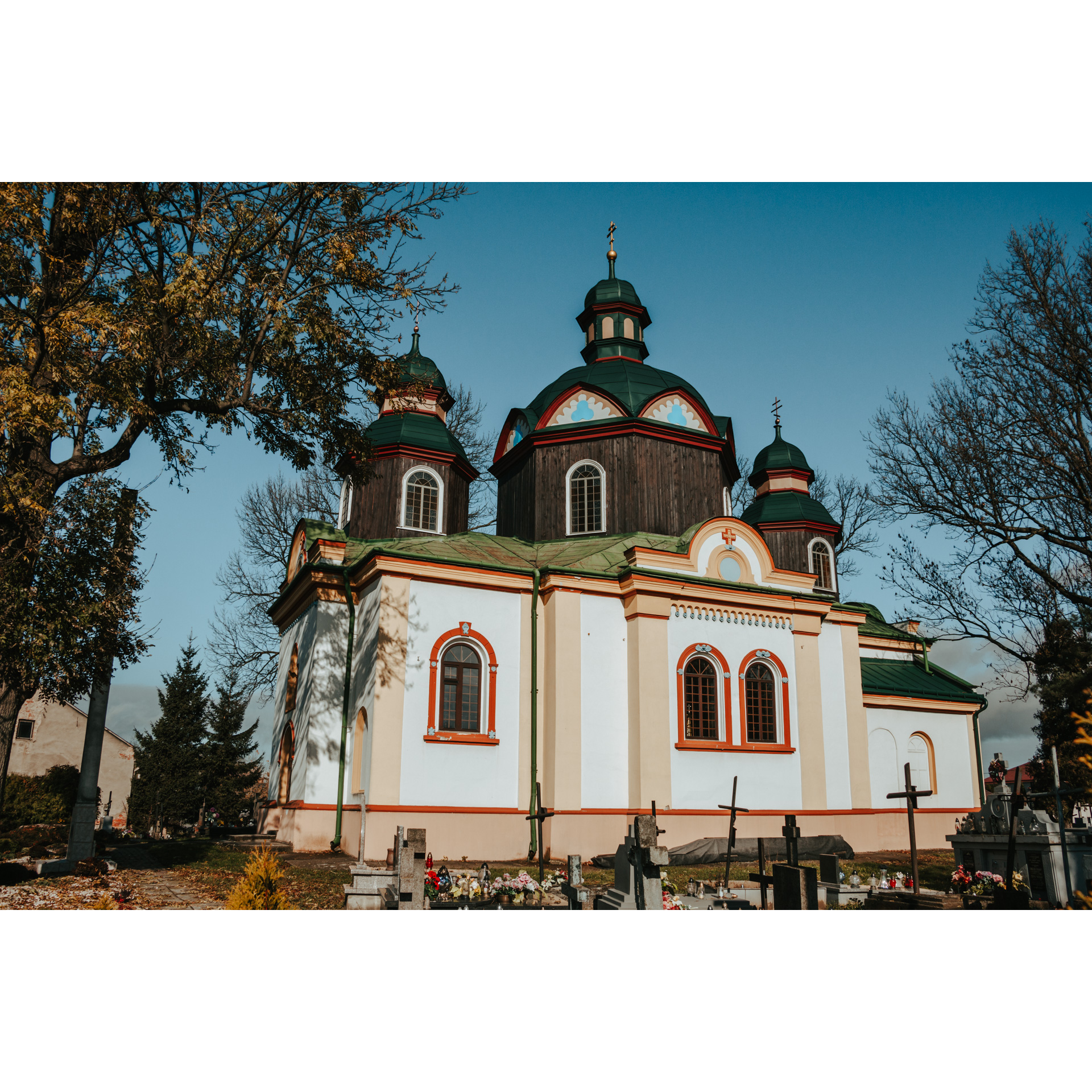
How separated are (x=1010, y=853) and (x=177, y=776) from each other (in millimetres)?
26179

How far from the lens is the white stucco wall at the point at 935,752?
19500 mm

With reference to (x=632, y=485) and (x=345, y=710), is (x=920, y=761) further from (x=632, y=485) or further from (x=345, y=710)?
(x=345, y=710)

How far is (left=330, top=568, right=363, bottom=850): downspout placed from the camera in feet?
50.0

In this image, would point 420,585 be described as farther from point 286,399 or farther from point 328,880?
point 328,880

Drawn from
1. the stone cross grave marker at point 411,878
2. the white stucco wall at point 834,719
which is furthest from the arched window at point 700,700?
the stone cross grave marker at point 411,878

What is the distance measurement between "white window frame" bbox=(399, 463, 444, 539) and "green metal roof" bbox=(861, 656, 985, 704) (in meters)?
10.1

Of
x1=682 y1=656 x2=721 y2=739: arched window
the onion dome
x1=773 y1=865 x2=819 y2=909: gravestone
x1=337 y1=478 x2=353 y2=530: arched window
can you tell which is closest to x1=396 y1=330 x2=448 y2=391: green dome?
the onion dome

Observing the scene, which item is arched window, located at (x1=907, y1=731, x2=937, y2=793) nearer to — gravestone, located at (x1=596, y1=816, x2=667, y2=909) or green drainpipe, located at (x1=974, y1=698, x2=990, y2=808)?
green drainpipe, located at (x1=974, y1=698, x2=990, y2=808)

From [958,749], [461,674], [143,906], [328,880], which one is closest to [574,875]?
[328,880]

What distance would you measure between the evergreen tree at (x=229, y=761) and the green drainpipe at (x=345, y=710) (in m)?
13.6

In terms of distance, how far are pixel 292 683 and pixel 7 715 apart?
8461 mm

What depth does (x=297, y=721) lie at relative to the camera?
654 inches

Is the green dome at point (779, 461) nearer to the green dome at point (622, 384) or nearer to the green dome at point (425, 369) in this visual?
the green dome at point (622, 384)

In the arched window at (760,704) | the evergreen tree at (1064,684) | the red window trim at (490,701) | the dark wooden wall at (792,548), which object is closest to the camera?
the evergreen tree at (1064,684)
